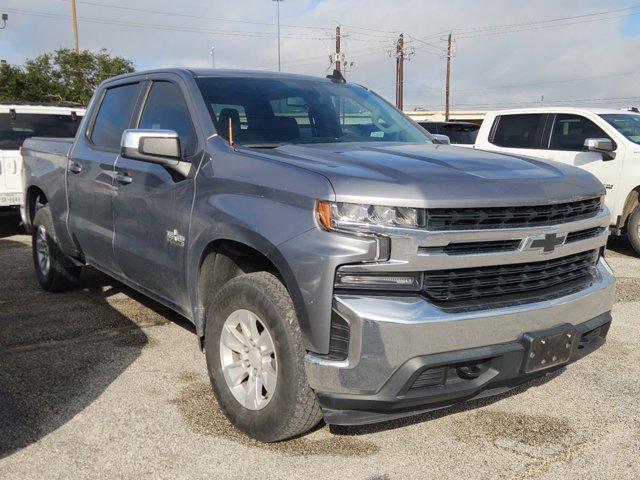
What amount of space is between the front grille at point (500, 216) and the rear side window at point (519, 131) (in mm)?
6188

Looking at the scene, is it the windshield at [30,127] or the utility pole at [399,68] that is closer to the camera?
the windshield at [30,127]

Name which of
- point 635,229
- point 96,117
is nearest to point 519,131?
point 635,229

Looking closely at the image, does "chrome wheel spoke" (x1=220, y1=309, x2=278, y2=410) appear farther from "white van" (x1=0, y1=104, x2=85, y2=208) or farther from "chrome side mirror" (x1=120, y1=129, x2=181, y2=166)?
"white van" (x1=0, y1=104, x2=85, y2=208)

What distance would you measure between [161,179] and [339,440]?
1.80 m

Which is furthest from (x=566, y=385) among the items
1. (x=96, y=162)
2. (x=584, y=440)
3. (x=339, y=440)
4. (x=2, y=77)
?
(x=2, y=77)

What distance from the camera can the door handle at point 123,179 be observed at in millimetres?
4195

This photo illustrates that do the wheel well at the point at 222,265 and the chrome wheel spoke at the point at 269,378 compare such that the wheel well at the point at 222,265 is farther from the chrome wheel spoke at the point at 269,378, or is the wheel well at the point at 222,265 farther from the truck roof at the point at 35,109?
the truck roof at the point at 35,109

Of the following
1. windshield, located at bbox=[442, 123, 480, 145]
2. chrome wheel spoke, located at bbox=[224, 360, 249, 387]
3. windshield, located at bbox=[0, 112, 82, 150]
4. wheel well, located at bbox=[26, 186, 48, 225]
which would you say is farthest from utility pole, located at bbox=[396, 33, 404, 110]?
chrome wheel spoke, located at bbox=[224, 360, 249, 387]

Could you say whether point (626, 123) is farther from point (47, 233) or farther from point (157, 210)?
point (47, 233)

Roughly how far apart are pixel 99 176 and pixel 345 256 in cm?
264

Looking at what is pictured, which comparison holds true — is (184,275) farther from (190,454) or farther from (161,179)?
(190,454)

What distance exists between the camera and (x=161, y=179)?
12.6 ft

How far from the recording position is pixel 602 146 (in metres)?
7.98

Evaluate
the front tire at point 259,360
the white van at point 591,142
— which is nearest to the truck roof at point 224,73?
the front tire at point 259,360
